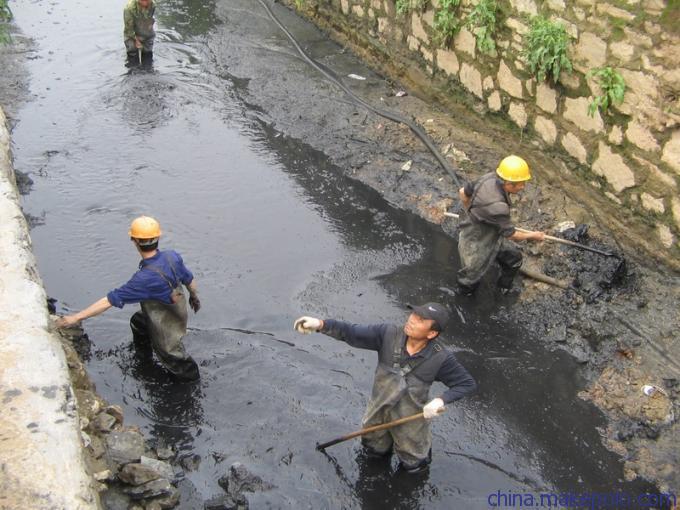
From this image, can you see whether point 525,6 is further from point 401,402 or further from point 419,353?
point 401,402

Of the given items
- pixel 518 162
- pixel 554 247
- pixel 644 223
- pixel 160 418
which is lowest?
pixel 160 418

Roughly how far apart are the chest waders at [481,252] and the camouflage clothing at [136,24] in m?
7.51

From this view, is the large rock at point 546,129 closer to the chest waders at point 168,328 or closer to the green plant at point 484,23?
the green plant at point 484,23

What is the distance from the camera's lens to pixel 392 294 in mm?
6840


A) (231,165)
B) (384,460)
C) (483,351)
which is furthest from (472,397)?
(231,165)

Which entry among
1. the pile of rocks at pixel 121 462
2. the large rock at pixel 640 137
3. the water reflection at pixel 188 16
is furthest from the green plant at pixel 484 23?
the water reflection at pixel 188 16

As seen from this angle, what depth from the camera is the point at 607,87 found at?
6637 mm

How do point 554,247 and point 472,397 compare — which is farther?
point 554,247

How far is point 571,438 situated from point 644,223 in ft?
8.57

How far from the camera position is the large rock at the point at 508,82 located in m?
8.11

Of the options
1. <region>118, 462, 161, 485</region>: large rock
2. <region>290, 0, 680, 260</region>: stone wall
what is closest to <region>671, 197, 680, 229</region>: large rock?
<region>290, 0, 680, 260</region>: stone wall

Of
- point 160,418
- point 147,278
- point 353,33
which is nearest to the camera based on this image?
point 147,278

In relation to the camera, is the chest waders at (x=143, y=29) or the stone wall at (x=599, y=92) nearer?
the stone wall at (x=599, y=92)

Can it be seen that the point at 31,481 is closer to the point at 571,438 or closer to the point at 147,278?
the point at 147,278
